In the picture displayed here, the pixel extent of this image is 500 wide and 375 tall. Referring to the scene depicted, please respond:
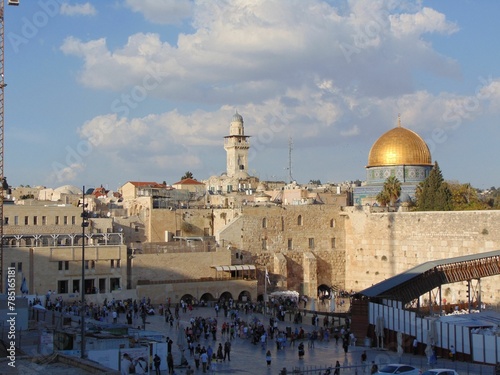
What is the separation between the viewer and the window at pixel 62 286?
34.2 metres

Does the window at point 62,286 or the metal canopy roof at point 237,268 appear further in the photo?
the metal canopy roof at point 237,268

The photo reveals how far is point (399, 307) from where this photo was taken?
2381cm

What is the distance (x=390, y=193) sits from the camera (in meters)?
49.0

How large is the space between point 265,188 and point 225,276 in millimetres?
22286

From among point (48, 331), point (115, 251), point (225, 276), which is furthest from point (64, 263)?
point (48, 331)

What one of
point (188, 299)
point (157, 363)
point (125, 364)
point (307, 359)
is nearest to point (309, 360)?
point (307, 359)

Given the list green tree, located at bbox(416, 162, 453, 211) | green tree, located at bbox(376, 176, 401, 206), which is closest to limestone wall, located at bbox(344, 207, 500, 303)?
green tree, located at bbox(416, 162, 453, 211)

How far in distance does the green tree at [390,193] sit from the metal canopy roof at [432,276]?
21.1 metres

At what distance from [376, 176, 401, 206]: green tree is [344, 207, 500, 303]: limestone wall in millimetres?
6060

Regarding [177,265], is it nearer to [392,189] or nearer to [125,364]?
[392,189]

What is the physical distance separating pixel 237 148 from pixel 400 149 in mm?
16832

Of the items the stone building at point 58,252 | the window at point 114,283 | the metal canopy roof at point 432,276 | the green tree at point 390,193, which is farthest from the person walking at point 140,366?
the green tree at point 390,193

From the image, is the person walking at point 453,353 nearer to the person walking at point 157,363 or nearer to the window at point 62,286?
the person walking at point 157,363

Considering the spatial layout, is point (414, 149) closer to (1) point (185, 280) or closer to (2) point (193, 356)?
(1) point (185, 280)
